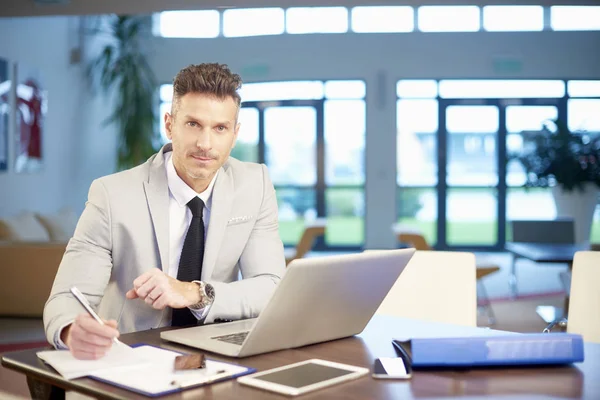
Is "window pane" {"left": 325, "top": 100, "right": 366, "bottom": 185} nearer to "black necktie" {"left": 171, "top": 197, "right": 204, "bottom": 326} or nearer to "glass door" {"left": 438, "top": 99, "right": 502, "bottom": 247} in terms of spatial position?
"glass door" {"left": 438, "top": 99, "right": 502, "bottom": 247}

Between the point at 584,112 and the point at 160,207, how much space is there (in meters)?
10.7

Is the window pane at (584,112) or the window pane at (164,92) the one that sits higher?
the window pane at (164,92)

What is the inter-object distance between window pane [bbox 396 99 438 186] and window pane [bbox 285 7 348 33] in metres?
1.67

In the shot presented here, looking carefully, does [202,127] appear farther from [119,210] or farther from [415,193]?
[415,193]

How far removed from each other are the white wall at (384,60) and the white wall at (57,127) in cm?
198

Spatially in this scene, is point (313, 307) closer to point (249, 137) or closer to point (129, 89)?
point (129, 89)

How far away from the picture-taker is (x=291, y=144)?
1180 centimetres

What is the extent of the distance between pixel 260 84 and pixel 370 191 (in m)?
2.66

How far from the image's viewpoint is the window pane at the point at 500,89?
37.0 feet

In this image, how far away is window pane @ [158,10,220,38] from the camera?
11703 mm

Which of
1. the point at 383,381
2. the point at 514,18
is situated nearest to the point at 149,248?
the point at 383,381

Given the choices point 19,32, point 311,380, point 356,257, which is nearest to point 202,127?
point 356,257

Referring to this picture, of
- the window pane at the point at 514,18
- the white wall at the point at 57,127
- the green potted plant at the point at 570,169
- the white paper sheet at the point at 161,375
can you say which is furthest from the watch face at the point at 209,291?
the window pane at the point at 514,18

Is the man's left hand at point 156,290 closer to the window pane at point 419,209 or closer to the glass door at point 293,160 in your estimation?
the window pane at point 419,209
